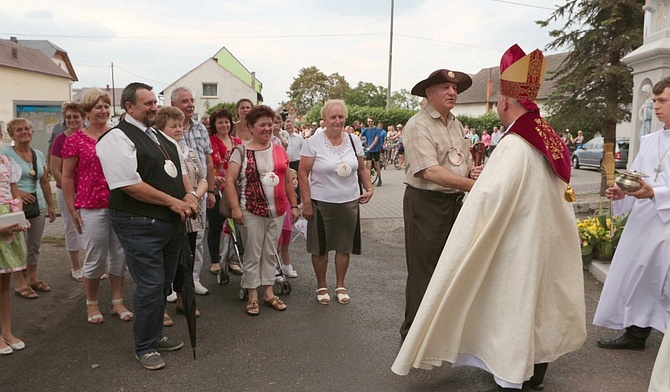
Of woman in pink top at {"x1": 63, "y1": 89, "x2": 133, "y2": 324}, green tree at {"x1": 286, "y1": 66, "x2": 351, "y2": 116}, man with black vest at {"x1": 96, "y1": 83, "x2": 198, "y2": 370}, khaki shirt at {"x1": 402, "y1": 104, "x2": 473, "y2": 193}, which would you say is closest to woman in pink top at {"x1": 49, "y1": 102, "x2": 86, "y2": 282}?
woman in pink top at {"x1": 63, "y1": 89, "x2": 133, "y2": 324}

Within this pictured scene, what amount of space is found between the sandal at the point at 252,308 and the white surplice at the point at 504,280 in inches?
89.0

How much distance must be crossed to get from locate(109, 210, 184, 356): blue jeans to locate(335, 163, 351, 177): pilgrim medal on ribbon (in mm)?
1797

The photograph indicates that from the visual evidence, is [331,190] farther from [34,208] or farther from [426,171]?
[34,208]

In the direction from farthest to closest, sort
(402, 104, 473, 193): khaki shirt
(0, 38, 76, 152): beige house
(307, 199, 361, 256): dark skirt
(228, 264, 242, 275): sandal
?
(0, 38, 76, 152): beige house → (228, 264, 242, 275): sandal → (307, 199, 361, 256): dark skirt → (402, 104, 473, 193): khaki shirt

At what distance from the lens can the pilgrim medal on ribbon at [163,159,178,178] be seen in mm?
3966

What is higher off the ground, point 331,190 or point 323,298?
point 331,190

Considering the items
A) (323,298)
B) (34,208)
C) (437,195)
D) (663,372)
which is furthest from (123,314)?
(663,372)

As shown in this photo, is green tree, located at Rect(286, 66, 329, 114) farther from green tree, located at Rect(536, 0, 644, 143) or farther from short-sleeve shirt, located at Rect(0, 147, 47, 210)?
short-sleeve shirt, located at Rect(0, 147, 47, 210)

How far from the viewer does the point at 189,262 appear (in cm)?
414

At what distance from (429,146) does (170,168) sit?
1.94 metres

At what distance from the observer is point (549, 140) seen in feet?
10.8

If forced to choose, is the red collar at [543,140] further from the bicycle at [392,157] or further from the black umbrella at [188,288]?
the bicycle at [392,157]

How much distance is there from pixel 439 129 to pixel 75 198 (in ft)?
11.1

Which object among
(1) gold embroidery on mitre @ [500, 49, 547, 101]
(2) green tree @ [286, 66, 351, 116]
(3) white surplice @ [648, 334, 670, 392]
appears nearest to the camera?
(3) white surplice @ [648, 334, 670, 392]
